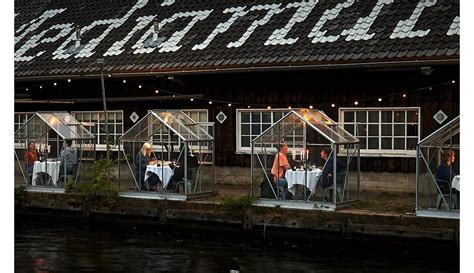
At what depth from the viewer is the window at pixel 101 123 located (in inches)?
835

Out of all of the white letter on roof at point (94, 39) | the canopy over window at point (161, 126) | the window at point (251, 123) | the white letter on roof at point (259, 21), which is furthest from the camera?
the white letter on roof at point (94, 39)

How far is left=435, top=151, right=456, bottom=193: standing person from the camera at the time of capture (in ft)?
42.7

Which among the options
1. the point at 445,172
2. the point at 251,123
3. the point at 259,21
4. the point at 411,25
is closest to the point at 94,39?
the point at 259,21

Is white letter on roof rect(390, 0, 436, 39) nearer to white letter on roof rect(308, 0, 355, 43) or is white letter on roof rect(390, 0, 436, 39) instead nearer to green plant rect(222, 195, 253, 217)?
white letter on roof rect(308, 0, 355, 43)

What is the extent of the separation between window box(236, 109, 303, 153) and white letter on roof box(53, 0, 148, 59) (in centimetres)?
540

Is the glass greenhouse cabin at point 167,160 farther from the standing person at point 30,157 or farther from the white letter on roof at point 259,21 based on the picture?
the white letter on roof at point 259,21

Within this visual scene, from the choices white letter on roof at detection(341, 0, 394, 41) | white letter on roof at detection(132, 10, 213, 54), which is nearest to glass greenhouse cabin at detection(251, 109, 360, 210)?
white letter on roof at detection(341, 0, 394, 41)

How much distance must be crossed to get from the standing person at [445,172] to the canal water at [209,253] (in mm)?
1065

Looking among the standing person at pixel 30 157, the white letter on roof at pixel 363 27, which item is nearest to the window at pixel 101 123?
the standing person at pixel 30 157

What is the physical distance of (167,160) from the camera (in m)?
16.3
